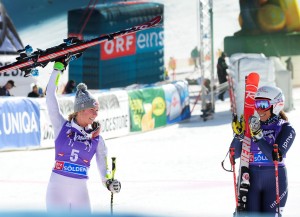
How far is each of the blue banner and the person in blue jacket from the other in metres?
9.12

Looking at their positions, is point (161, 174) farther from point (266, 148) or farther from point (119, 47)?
point (119, 47)

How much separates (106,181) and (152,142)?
38.1 feet

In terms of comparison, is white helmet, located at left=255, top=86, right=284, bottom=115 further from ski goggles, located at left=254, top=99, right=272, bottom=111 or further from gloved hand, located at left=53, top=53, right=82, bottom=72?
gloved hand, located at left=53, top=53, right=82, bottom=72

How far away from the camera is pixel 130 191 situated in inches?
475

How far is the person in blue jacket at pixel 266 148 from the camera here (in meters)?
7.24

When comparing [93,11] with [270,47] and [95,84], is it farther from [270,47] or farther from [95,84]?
[270,47]

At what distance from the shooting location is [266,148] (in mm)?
7199

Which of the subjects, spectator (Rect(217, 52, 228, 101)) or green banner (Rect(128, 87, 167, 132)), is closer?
green banner (Rect(128, 87, 167, 132))

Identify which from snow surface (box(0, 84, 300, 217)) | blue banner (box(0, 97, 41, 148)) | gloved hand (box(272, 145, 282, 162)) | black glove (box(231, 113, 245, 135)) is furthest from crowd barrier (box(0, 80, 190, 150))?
gloved hand (box(272, 145, 282, 162))

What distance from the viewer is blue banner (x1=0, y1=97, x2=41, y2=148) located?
15852mm

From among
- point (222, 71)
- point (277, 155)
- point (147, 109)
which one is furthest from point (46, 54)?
point (222, 71)

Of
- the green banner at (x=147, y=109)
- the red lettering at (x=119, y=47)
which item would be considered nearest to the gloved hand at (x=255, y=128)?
the green banner at (x=147, y=109)

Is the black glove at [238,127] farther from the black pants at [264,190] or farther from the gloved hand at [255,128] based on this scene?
the black pants at [264,190]

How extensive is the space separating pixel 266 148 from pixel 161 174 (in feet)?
21.8
